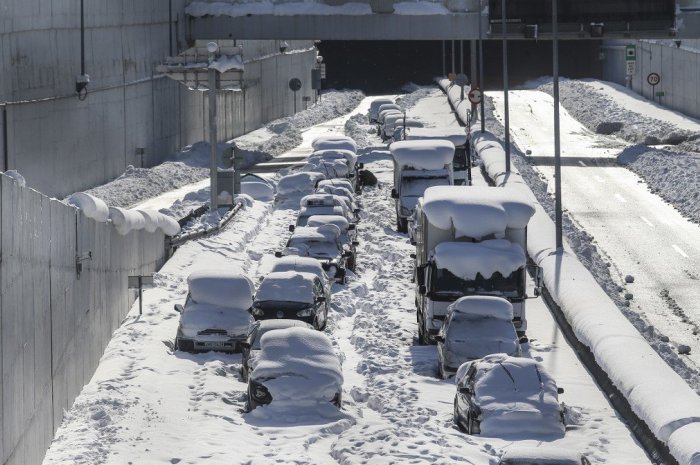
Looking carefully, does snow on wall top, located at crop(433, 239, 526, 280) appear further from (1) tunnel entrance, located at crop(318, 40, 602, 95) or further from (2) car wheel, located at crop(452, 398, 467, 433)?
(1) tunnel entrance, located at crop(318, 40, 602, 95)

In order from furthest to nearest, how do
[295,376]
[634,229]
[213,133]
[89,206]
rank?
1. [634,229]
2. [213,133]
3. [89,206]
4. [295,376]

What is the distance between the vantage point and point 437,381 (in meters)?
26.9

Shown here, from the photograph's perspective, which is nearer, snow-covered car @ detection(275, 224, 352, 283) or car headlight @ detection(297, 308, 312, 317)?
car headlight @ detection(297, 308, 312, 317)

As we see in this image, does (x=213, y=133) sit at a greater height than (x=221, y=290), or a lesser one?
greater

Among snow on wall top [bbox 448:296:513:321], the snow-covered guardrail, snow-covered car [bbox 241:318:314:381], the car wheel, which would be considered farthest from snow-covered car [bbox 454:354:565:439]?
snow-covered car [bbox 241:318:314:381]

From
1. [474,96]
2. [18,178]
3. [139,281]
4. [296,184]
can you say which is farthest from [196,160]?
[18,178]

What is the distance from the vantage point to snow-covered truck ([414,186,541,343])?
29.5 meters

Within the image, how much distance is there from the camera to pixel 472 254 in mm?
29422

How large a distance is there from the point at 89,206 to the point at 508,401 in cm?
1003

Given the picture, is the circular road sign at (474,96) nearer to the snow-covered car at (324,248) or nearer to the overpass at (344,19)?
the overpass at (344,19)

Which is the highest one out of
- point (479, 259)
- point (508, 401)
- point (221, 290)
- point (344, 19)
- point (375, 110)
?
point (344, 19)

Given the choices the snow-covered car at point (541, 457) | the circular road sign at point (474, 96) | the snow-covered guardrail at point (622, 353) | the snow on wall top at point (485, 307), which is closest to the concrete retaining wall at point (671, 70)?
the circular road sign at point (474, 96)

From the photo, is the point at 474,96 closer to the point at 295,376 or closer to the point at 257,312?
the point at 257,312

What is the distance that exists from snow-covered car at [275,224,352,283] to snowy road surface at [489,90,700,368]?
Result: 23.6 feet
